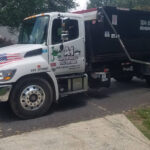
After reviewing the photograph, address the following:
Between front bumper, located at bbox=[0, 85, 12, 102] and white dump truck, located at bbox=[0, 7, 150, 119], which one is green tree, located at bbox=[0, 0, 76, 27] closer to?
white dump truck, located at bbox=[0, 7, 150, 119]

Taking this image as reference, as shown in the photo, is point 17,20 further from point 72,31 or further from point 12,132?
point 12,132

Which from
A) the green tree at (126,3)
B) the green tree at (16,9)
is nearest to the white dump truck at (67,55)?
the green tree at (16,9)

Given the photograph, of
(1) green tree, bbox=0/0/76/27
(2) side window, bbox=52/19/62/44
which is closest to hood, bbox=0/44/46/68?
(2) side window, bbox=52/19/62/44

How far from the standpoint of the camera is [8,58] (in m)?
5.55

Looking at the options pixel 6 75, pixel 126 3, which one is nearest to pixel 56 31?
pixel 6 75

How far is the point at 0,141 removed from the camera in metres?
4.44

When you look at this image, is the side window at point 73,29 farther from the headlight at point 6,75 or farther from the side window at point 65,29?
the headlight at point 6,75

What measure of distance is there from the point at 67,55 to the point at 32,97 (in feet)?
5.04

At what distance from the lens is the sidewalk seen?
4.23m

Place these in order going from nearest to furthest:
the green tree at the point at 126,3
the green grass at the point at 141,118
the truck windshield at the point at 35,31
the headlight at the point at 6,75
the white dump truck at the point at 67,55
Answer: the green grass at the point at 141,118 → the headlight at the point at 6,75 → the white dump truck at the point at 67,55 → the truck windshield at the point at 35,31 → the green tree at the point at 126,3

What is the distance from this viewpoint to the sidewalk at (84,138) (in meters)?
4.23

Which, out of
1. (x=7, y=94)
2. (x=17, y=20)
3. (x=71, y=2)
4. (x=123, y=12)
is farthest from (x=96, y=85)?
(x=71, y=2)

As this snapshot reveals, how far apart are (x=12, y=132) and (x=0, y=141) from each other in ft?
1.73

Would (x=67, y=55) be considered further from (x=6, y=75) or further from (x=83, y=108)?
(x=6, y=75)
